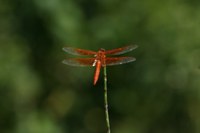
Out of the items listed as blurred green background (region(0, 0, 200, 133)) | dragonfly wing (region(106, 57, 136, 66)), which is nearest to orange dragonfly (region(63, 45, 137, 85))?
dragonfly wing (region(106, 57, 136, 66))

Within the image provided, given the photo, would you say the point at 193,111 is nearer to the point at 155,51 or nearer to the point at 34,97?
the point at 155,51

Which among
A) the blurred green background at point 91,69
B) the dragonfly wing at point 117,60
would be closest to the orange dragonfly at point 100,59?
the dragonfly wing at point 117,60

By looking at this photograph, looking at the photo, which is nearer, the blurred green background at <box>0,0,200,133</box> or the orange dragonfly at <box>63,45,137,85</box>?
the orange dragonfly at <box>63,45,137,85</box>

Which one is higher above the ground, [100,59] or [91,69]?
[91,69]

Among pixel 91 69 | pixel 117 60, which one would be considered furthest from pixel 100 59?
pixel 91 69

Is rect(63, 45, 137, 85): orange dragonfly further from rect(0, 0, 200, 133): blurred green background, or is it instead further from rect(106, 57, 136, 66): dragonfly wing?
rect(0, 0, 200, 133): blurred green background

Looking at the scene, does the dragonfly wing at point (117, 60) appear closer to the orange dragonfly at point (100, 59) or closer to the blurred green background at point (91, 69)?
the orange dragonfly at point (100, 59)

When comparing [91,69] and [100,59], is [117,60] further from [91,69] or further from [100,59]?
[91,69]

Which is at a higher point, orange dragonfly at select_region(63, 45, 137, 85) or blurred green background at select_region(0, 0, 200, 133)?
blurred green background at select_region(0, 0, 200, 133)

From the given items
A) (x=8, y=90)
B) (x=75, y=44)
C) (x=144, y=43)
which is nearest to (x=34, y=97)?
(x=8, y=90)
